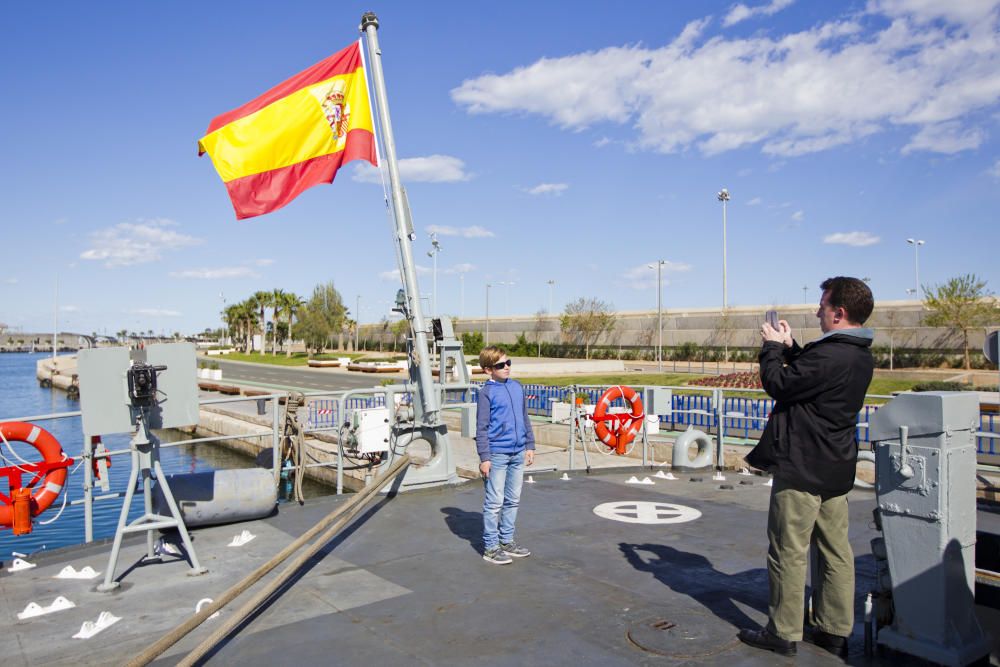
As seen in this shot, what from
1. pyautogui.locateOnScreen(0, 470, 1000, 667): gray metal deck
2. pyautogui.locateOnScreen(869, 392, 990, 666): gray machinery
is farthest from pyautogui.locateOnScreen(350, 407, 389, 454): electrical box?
pyautogui.locateOnScreen(869, 392, 990, 666): gray machinery

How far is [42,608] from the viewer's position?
206 inches

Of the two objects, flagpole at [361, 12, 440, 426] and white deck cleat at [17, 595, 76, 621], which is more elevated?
flagpole at [361, 12, 440, 426]

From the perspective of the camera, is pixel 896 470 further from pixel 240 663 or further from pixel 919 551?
pixel 240 663

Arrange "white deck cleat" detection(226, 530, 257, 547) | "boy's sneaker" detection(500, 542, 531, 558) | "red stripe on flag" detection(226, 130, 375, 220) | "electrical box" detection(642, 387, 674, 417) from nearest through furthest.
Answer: "boy's sneaker" detection(500, 542, 531, 558) < "white deck cleat" detection(226, 530, 257, 547) < "red stripe on flag" detection(226, 130, 375, 220) < "electrical box" detection(642, 387, 674, 417)

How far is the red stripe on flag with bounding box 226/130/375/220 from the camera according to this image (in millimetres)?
8922

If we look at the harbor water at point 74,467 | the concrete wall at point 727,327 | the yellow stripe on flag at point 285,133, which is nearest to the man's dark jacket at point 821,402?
the harbor water at point 74,467

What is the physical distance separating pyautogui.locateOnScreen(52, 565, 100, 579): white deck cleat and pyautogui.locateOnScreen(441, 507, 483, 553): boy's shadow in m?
3.27

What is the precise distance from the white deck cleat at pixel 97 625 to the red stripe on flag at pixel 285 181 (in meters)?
5.19

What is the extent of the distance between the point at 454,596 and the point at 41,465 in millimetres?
4335

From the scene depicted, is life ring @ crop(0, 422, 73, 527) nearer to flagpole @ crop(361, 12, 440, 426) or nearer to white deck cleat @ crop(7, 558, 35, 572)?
white deck cleat @ crop(7, 558, 35, 572)

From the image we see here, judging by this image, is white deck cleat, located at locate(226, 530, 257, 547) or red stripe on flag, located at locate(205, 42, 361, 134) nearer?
white deck cleat, located at locate(226, 530, 257, 547)

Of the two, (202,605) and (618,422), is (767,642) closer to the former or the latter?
(202,605)

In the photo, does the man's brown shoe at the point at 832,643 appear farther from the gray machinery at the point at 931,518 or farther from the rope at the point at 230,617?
the rope at the point at 230,617

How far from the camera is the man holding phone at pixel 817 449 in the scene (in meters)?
3.91
